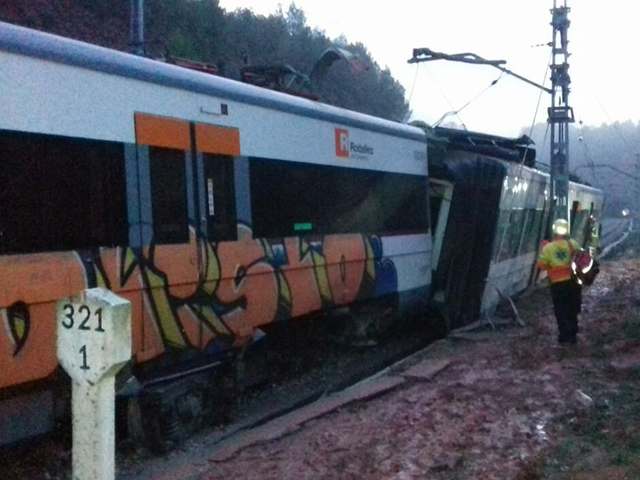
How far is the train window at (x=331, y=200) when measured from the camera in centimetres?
869

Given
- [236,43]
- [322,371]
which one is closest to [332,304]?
[322,371]

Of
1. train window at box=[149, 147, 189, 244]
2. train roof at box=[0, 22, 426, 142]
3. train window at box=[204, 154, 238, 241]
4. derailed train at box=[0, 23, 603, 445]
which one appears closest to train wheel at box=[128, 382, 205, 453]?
derailed train at box=[0, 23, 603, 445]

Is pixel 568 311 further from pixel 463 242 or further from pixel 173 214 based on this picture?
pixel 173 214

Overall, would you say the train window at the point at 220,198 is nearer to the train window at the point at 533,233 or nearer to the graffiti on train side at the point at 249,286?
the graffiti on train side at the point at 249,286

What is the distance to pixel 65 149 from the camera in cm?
634

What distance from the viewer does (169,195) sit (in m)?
7.28

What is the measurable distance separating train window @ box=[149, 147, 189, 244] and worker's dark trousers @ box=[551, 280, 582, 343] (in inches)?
221

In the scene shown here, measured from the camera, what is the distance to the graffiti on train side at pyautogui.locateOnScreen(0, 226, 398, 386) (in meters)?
5.96

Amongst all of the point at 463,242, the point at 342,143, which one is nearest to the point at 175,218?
the point at 342,143

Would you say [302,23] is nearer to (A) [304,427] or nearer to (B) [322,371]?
(B) [322,371]

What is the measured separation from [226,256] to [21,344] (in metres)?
2.37

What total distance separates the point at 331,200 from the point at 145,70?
3.40 m

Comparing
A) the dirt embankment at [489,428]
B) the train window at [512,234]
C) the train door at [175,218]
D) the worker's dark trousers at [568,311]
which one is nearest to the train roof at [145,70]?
the train door at [175,218]

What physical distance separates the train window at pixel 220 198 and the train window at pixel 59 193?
1.07 meters
